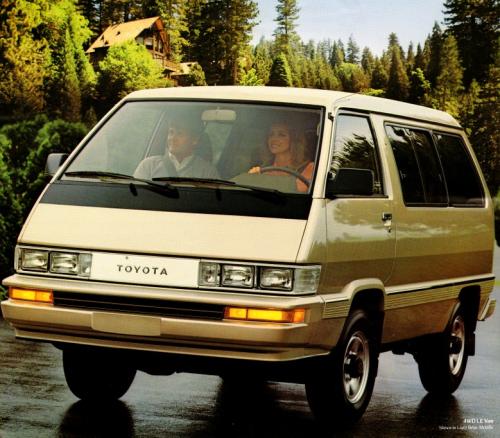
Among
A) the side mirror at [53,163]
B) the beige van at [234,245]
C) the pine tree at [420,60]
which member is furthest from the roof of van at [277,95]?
the pine tree at [420,60]

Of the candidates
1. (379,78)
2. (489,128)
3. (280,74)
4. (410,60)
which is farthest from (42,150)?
(410,60)

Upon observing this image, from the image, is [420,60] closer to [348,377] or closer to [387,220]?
[387,220]

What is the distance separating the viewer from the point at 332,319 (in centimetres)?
748

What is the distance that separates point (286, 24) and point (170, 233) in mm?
151991

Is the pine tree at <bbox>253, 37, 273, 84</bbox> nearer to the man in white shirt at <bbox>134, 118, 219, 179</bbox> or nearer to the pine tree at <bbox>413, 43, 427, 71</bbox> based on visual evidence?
the pine tree at <bbox>413, 43, 427, 71</bbox>

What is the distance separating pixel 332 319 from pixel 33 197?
858cm

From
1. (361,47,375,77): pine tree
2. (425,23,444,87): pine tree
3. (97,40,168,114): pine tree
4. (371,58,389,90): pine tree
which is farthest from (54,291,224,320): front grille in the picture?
(361,47,375,77): pine tree

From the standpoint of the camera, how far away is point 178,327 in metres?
7.09

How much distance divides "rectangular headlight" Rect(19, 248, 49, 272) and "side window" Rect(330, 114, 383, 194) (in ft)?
5.72

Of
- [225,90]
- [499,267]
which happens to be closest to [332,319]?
[225,90]

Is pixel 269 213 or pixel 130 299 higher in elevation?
pixel 269 213

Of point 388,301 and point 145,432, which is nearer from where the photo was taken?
point 145,432

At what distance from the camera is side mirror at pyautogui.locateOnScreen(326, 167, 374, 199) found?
25.2ft

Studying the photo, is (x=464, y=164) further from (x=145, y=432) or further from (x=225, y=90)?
(x=145, y=432)
